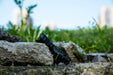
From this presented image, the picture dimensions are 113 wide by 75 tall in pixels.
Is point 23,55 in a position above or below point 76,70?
above

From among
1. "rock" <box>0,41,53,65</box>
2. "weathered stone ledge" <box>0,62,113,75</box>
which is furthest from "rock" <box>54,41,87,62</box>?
"weathered stone ledge" <box>0,62,113,75</box>

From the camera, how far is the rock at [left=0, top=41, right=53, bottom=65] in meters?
2.24

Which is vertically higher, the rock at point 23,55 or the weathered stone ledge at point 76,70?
the rock at point 23,55

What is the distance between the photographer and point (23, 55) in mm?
2266

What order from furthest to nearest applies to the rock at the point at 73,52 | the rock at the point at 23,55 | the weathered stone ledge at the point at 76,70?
1. the rock at the point at 73,52
2. the rock at the point at 23,55
3. the weathered stone ledge at the point at 76,70

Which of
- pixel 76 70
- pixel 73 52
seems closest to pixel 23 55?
pixel 76 70

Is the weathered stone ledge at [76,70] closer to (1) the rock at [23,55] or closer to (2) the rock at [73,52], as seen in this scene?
(1) the rock at [23,55]

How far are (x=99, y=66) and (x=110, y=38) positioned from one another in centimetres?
375

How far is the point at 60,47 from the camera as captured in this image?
283cm

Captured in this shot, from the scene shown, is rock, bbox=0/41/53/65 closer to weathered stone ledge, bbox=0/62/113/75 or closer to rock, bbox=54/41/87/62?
weathered stone ledge, bbox=0/62/113/75

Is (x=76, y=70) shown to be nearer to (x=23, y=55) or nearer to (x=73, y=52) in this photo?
(x=23, y=55)

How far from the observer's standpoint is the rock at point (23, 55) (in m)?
2.24

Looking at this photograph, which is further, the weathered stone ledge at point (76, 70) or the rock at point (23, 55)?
the rock at point (23, 55)

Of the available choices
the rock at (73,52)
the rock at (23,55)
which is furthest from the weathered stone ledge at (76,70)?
the rock at (73,52)
